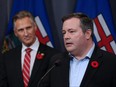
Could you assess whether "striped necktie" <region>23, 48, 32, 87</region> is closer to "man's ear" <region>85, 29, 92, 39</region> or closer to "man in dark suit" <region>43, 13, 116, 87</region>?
"man in dark suit" <region>43, 13, 116, 87</region>

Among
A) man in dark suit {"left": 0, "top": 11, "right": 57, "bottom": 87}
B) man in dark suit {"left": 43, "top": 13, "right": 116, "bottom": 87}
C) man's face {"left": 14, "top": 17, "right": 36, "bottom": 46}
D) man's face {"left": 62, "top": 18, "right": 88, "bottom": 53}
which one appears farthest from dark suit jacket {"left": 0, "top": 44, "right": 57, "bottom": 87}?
man's face {"left": 62, "top": 18, "right": 88, "bottom": 53}

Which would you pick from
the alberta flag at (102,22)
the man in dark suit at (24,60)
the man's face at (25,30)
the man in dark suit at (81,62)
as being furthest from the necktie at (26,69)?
the alberta flag at (102,22)

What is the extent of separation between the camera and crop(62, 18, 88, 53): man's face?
231 cm

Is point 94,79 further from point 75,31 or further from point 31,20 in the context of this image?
point 31,20

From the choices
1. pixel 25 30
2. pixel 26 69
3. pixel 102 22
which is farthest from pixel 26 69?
pixel 102 22

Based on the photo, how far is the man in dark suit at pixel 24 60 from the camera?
2.92 m

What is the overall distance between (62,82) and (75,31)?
1.14 feet

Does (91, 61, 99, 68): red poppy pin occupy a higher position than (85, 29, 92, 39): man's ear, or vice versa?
(85, 29, 92, 39): man's ear

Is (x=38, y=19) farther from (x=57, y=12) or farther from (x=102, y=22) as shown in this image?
(x=102, y=22)

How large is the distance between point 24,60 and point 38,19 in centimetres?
87

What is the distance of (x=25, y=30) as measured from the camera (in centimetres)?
302

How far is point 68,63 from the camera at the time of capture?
2371mm

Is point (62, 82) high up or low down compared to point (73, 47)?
down

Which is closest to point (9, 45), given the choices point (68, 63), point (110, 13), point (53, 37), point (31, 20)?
point (53, 37)
